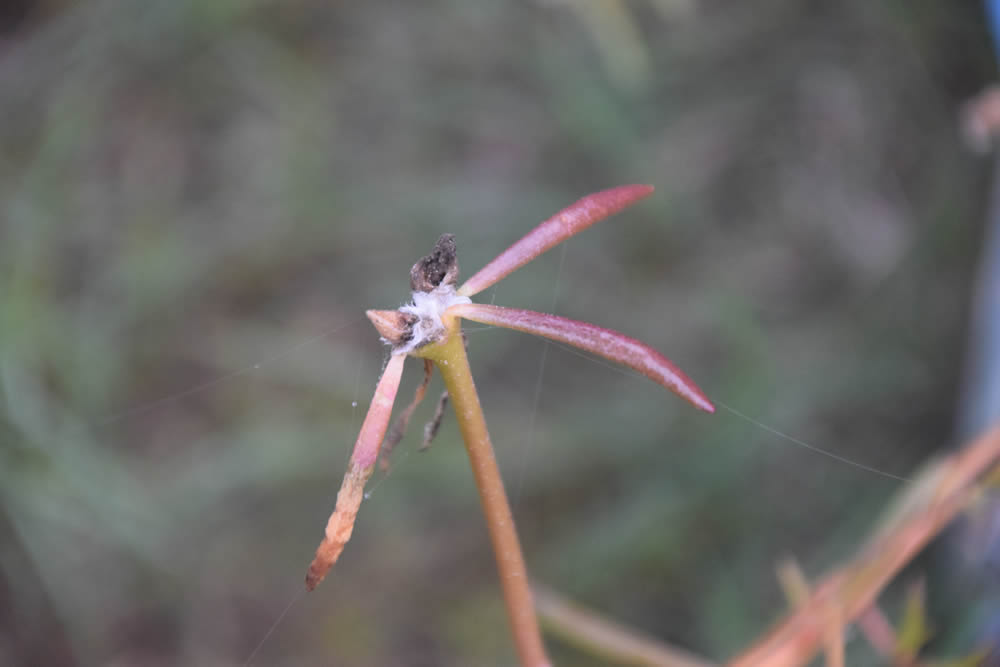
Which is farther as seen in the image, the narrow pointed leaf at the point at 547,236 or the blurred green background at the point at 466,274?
the blurred green background at the point at 466,274

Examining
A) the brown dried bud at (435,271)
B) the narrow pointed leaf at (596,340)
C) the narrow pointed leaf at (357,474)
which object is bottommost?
the narrow pointed leaf at (357,474)

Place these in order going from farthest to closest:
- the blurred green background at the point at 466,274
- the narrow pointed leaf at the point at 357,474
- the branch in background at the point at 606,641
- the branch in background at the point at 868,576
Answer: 1. the blurred green background at the point at 466,274
2. the branch in background at the point at 606,641
3. the branch in background at the point at 868,576
4. the narrow pointed leaf at the point at 357,474

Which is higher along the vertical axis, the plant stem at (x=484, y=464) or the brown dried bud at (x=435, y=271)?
the brown dried bud at (x=435, y=271)

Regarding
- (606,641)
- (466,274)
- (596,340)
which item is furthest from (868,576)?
(466,274)

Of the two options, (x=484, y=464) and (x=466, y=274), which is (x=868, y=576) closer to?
(x=484, y=464)

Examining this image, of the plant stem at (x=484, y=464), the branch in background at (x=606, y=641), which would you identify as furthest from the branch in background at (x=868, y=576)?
the plant stem at (x=484, y=464)

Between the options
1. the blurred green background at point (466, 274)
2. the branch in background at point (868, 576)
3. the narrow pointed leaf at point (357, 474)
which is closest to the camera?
the narrow pointed leaf at point (357, 474)

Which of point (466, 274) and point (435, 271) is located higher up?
point (466, 274)

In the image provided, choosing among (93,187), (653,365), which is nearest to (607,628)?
(653,365)

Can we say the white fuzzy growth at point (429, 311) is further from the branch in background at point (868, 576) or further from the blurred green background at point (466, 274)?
the blurred green background at point (466, 274)
